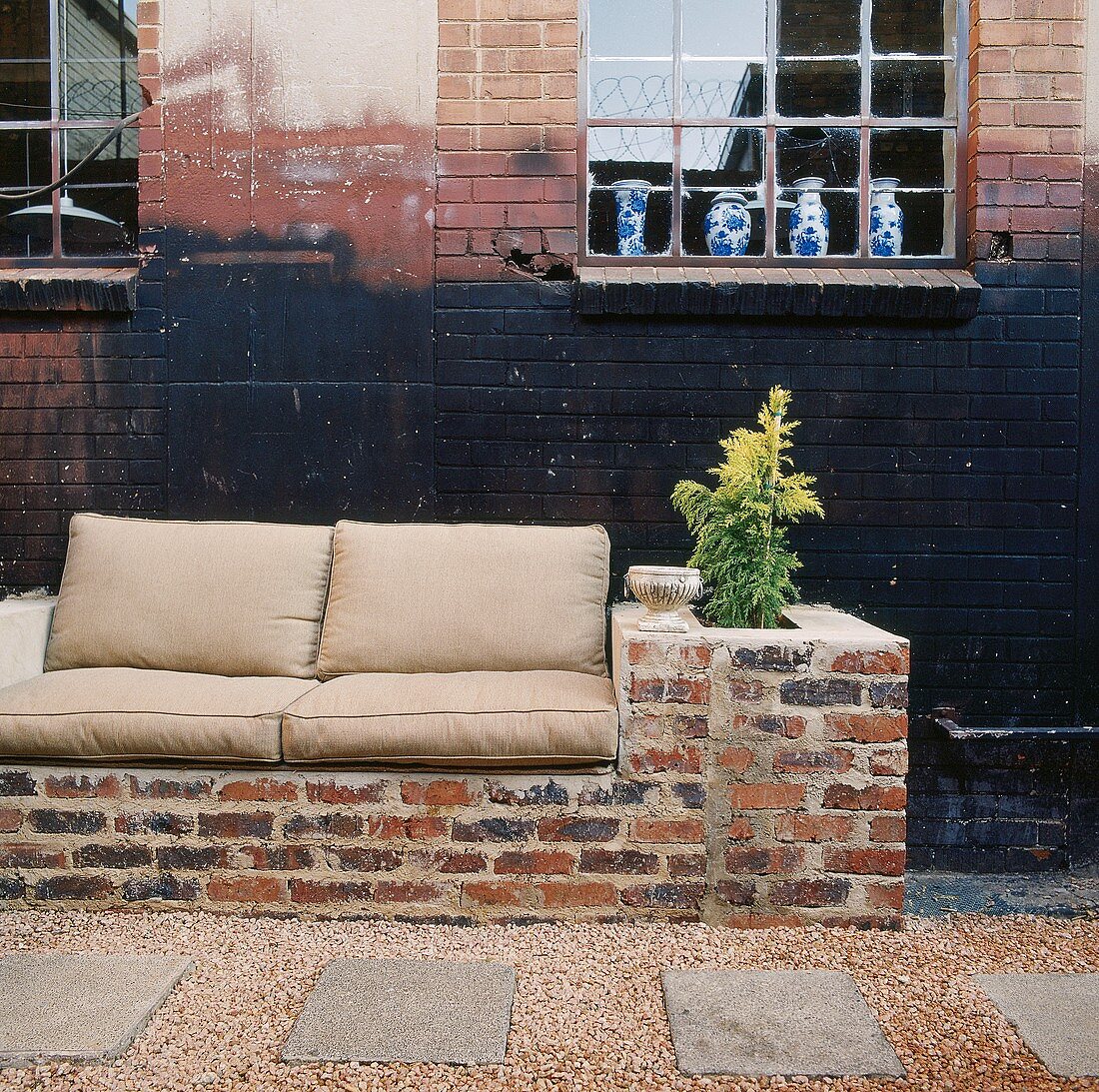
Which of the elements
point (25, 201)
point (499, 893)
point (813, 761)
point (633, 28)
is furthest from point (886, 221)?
point (25, 201)

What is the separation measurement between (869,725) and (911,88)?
235 centimetres

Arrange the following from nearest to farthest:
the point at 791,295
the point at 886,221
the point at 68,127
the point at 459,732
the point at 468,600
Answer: the point at 459,732, the point at 468,600, the point at 791,295, the point at 886,221, the point at 68,127

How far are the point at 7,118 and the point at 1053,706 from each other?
175 inches

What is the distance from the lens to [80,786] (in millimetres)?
2256

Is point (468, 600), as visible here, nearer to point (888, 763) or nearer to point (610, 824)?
point (610, 824)

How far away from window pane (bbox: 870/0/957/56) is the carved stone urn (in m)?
2.22

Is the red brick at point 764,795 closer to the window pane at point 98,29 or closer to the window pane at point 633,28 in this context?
the window pane at point 633,28

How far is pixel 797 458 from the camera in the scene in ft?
9.96

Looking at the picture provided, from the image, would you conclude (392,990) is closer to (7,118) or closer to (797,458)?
(797,458)

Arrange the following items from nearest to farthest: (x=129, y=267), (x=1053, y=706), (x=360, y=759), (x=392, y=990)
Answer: (x=392, y=990)
(x=360, y=759)
(x=1053, y=706)
(x=129, y=267)

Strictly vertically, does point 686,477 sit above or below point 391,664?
above

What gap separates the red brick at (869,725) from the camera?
2.21 m

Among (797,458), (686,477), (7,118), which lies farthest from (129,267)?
(797,458)

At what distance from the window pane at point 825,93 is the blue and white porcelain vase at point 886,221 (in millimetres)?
299
